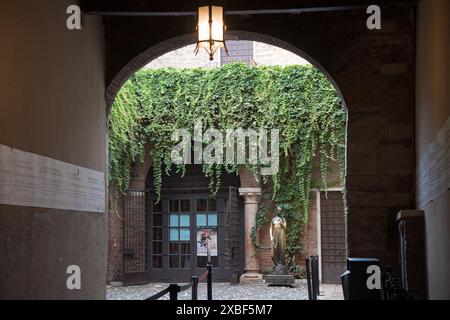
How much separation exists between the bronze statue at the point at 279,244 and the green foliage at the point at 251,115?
0.51 meters

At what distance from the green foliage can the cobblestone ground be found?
1360 mm

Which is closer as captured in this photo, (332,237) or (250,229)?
(332,237)

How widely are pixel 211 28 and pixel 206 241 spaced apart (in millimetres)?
10293

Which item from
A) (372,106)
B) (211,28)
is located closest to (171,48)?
(211,28)

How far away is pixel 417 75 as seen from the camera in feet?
22.9

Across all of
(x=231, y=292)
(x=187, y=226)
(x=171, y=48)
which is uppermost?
(x=171, y=48)

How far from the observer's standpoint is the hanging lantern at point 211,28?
588 centimetres

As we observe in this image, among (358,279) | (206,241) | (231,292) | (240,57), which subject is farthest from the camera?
(240,57)

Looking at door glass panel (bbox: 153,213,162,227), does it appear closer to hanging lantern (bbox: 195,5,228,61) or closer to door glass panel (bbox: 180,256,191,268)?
door glass panel (bbox: 180,256,191,268)

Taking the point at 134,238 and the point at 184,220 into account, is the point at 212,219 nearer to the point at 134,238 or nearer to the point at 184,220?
the point at 184,220

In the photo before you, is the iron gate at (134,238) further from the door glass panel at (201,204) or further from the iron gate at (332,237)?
the iron gate at (332,237)

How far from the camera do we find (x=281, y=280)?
1397 cm

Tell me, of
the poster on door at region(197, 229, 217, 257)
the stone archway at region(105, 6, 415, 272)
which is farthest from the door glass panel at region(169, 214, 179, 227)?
the stone archway at region(105, 6, 415, 272)
